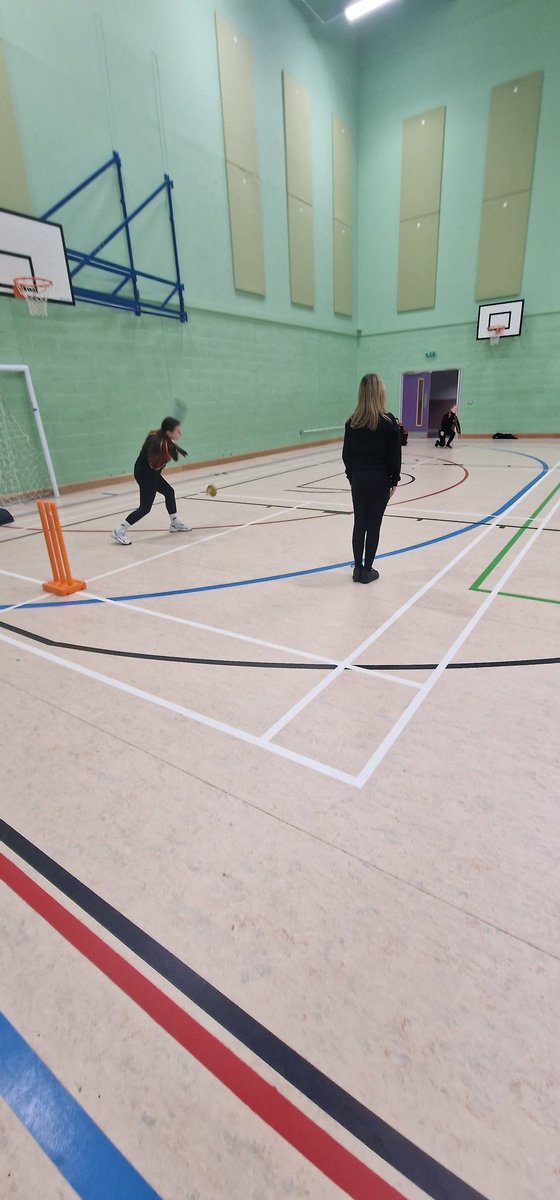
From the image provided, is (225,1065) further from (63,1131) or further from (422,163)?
(422,163)

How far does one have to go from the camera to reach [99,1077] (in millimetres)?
1371

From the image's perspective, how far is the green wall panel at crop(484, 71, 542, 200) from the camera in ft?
47.8

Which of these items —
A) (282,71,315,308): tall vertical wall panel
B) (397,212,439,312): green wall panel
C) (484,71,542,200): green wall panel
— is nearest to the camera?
(282,71,315,308): tall vertical wall panel

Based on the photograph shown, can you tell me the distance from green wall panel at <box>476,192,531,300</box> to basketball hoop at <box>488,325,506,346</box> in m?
0.87

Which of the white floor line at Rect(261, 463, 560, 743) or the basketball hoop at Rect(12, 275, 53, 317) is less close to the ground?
the basketball hoop at Rect(12, 275, 53, 317)

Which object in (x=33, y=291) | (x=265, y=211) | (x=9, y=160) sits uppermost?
(x=265, y=211)

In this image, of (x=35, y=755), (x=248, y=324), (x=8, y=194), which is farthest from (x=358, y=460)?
(x=248, y=324)

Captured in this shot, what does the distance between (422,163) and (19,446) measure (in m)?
→ 15.7

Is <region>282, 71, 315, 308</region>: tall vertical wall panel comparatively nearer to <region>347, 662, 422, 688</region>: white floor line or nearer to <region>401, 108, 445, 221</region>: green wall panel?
<region>401, 108, 445, 221</region>: green wall panel

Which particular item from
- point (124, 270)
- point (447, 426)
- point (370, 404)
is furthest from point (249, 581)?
point (447, 426)

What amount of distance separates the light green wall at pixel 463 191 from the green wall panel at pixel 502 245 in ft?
0.78

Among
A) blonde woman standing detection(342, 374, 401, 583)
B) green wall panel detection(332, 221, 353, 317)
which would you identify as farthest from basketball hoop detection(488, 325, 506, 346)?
blonde woman standing detection(342, 374, 401, 583)

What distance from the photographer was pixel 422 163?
1650 centimetres

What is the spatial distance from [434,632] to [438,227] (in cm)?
1799
